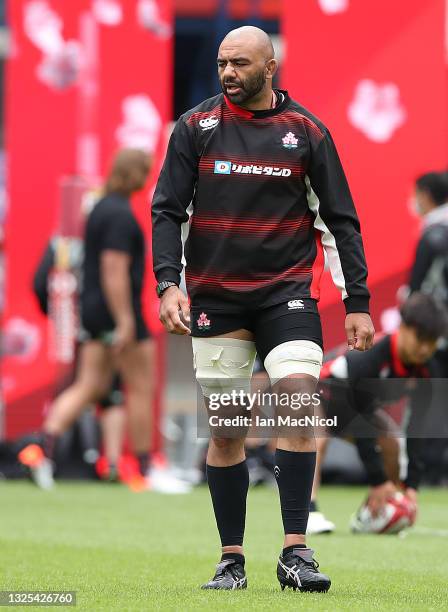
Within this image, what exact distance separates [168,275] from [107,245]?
5.43 meters

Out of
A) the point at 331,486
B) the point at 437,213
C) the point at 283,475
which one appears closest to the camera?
the point at 283,475

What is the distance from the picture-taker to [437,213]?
32.2 feet

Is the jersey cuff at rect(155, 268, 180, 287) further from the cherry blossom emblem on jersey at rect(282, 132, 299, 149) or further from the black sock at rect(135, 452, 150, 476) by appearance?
the black sock at rect(135, 452, 150, 476)

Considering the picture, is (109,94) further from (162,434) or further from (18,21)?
(162,434)

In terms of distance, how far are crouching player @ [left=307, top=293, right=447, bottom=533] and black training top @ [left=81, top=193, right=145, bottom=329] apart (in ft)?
10.5

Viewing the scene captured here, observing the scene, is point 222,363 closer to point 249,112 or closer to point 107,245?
point 249,112

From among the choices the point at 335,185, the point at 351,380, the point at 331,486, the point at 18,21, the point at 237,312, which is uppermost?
the point at 18,21

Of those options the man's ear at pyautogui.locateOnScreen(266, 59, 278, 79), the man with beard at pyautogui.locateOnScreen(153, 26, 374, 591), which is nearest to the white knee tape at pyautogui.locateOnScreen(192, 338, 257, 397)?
the man with beard at pyautogui.locateOnScreen(153, 26, 374, 591)

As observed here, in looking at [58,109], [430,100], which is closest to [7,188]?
[58,109]

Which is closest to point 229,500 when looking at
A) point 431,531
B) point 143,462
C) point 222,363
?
point 222,363

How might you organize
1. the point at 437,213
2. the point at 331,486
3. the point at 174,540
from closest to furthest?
the point at 174,540 → the point at 437,213 → the point at 331,486

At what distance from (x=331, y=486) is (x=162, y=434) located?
1.50m

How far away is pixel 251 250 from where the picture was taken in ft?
15.7

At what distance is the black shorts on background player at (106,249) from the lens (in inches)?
397
